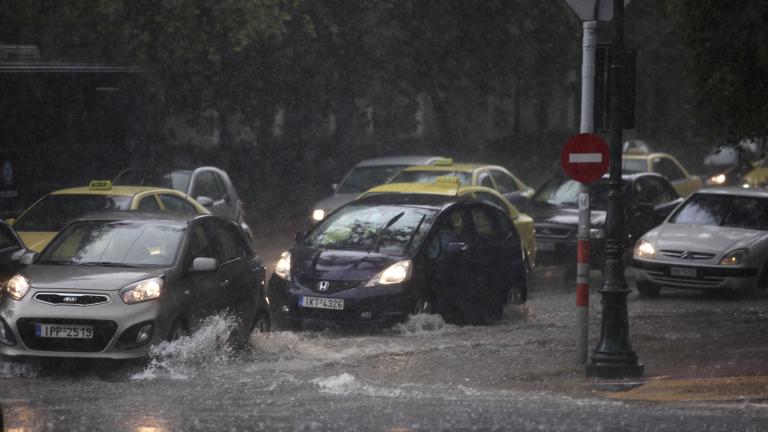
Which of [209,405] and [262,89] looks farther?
[262,89]

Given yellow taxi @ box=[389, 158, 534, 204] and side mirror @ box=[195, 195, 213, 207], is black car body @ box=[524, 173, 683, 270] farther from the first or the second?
side mirror @ box=[195, 195, 213, 207]

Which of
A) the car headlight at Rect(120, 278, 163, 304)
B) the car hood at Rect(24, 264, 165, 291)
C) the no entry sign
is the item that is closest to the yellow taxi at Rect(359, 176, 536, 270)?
the no entry sign

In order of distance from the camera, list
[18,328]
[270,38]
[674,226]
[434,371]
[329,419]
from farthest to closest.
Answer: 1. [270,38]
2. [674,226]
3. [434,371]
4. [18,328]
5. [329,419]

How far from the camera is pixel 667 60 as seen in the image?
4856cm

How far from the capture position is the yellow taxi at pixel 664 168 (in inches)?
Answer: 1156

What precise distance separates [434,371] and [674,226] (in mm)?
7953

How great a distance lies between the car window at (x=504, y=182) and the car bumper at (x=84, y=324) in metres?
13.4

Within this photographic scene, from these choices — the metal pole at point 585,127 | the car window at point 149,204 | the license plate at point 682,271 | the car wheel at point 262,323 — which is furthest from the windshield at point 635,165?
the metal pole at point 585,127

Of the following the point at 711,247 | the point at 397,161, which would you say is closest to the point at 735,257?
the point at 711,247

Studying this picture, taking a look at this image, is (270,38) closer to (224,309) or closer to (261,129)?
(261,129)

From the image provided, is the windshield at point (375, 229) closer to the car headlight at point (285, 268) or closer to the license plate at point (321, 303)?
the car headlight at point (285, 268)

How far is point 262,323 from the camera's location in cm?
1392

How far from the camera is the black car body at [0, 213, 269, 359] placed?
38.1 ft

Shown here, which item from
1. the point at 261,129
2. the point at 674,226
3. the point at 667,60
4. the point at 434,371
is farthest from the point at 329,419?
the point at 667,60
